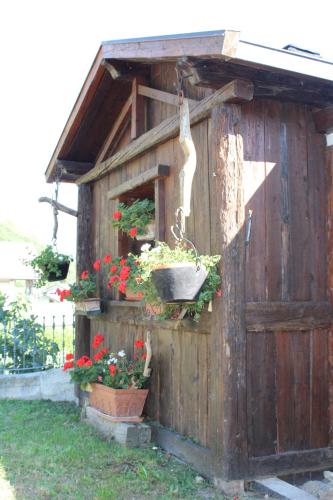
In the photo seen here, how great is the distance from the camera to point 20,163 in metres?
63.7

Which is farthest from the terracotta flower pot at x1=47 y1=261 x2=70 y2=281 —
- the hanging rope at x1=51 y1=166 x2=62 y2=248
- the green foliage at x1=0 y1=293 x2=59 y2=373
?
the green foliage at x1=0 y1=293 x2=59 y2=373

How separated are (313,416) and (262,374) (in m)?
0.61

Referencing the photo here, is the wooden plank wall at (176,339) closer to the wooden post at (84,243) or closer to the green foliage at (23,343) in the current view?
the wooden post at (84,243)

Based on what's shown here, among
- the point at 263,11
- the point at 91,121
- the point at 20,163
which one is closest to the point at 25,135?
the point at 20,163

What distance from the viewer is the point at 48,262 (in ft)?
23.5

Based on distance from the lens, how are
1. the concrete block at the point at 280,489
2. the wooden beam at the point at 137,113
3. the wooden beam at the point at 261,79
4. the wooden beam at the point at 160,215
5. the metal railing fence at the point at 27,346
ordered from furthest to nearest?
1. the metal railing fence at the point at 27,346
2. the wooden beam at the point at 137,113
3. the wooden beam at the point at 160,215
4. the wooden beam at the point at 261,79
5. the concrete block at the point at 280,489

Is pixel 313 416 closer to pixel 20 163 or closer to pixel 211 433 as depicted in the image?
pixel 211 433

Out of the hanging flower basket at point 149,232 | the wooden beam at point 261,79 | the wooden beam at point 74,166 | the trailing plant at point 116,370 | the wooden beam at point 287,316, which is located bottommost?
the trailing plant at point 116,370

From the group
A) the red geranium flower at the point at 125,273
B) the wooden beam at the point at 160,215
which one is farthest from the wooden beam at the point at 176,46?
the red geranium flower at the point at 125,273

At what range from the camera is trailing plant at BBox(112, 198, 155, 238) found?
5.77m

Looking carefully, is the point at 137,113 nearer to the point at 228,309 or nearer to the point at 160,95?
the point at 160,95

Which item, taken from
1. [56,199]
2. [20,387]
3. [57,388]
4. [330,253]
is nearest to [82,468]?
[330,253]

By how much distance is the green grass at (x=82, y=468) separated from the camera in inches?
167

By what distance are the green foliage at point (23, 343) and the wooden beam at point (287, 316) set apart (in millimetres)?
Result: 5001
